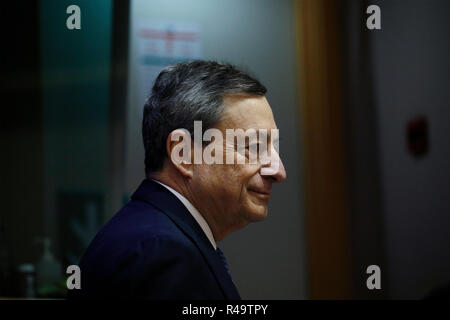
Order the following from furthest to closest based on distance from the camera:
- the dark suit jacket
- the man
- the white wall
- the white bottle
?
the white bottle < the white wall < the man < the dark suit jacket

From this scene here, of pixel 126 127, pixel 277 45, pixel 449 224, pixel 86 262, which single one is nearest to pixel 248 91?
pixel 86 262

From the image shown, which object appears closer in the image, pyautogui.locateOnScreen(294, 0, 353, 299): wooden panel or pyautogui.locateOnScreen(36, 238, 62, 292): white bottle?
pyautogui.locateOnScreen(294, 0, 353, 299): wooden panel

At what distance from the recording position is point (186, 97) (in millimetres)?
1120

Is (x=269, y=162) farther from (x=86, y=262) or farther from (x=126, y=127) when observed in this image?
(x=126, y=127)

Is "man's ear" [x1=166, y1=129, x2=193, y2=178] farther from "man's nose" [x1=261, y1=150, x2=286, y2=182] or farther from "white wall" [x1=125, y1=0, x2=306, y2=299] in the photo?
"white wall" [x1=125, y1=0, x2=306, y2=299]

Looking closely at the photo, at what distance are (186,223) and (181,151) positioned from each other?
0.53 ft

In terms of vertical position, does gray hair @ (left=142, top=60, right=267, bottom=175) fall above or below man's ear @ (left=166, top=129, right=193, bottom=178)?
above

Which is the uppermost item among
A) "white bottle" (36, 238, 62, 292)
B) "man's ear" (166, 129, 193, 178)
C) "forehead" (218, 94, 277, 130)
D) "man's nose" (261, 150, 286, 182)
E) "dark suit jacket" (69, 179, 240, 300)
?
"forehead" (218, 94, 277, 130)

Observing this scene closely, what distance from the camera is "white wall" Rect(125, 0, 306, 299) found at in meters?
1.64

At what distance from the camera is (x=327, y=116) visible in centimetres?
170

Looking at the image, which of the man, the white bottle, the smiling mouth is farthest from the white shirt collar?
the white bottle

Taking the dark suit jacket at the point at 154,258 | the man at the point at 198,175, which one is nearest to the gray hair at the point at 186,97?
the man at the point at 198,175

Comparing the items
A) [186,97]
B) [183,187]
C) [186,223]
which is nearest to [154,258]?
[186,223]

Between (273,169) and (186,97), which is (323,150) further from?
(186,97)
